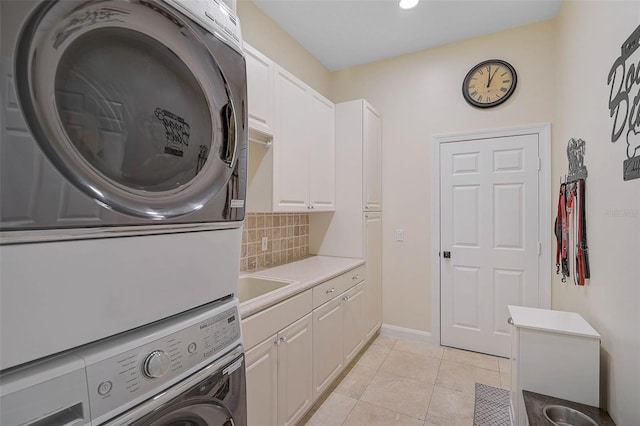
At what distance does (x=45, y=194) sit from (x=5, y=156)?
77 mm

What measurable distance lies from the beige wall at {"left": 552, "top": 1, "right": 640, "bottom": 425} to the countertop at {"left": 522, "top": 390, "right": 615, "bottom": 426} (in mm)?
51

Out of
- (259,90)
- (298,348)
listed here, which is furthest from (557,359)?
(259,90)

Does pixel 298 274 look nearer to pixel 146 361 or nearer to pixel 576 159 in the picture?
pixel 146 361

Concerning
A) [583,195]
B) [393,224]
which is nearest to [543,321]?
A: [583,195]

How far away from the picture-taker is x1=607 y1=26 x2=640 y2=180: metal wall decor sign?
1.17m

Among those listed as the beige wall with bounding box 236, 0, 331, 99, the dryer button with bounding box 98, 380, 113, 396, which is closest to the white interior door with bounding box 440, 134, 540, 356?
the beige wall with bounding box 236, 0, 331, 99

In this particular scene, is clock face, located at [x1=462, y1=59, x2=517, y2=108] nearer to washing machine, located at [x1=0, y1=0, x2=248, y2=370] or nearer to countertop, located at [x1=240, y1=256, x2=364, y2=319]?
countertop, located at [x1=240, y1=256, x2=364, y2=319]

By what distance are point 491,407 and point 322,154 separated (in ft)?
7.62

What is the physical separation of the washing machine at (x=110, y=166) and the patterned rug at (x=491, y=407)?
2.10 metres

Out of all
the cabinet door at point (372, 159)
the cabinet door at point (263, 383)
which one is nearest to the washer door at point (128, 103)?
the cabinet door at point (263, 383)

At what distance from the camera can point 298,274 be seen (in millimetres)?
2180

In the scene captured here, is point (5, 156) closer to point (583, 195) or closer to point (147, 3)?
point (147, 3)

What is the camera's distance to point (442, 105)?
3.03 m

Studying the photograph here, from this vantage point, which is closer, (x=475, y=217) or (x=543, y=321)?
(x=543, y=321)
